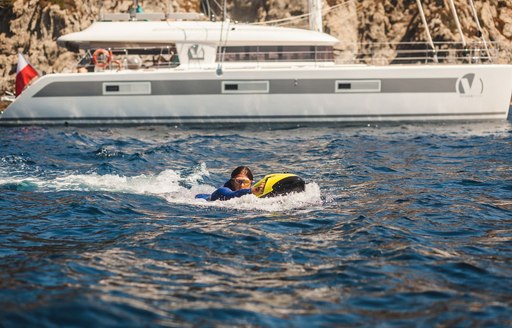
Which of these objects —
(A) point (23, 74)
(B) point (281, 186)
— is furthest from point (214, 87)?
(B) point (281, 186)

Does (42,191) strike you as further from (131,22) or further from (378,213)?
(131,22)

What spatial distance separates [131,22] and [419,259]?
65.3 ft

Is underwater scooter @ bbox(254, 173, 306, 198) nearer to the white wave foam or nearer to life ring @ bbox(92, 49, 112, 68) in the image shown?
the white wave foam

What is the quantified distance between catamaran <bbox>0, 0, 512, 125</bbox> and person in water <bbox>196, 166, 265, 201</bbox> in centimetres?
1291

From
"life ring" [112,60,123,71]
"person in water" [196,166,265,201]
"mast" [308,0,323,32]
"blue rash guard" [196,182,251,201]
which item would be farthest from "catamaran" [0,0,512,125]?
"blue rash guard" [196,182,251,201]

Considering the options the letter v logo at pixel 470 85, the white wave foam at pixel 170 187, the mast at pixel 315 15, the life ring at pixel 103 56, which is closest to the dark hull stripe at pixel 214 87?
the letter v logo at pixel 470 85

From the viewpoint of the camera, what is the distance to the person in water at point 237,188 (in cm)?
1221

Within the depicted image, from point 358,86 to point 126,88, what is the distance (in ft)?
26.0

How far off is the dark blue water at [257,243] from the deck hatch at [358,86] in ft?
23.0

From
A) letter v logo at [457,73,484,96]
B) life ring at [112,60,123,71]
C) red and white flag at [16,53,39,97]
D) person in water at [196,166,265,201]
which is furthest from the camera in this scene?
life ring at [112,60,123,71]

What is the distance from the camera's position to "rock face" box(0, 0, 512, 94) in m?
35.2

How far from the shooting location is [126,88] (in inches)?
1006

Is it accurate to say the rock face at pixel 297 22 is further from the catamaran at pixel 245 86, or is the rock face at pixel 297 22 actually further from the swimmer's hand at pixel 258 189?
the swimmer's hand at pixel 258 189

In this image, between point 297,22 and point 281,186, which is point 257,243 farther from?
point 297,22
